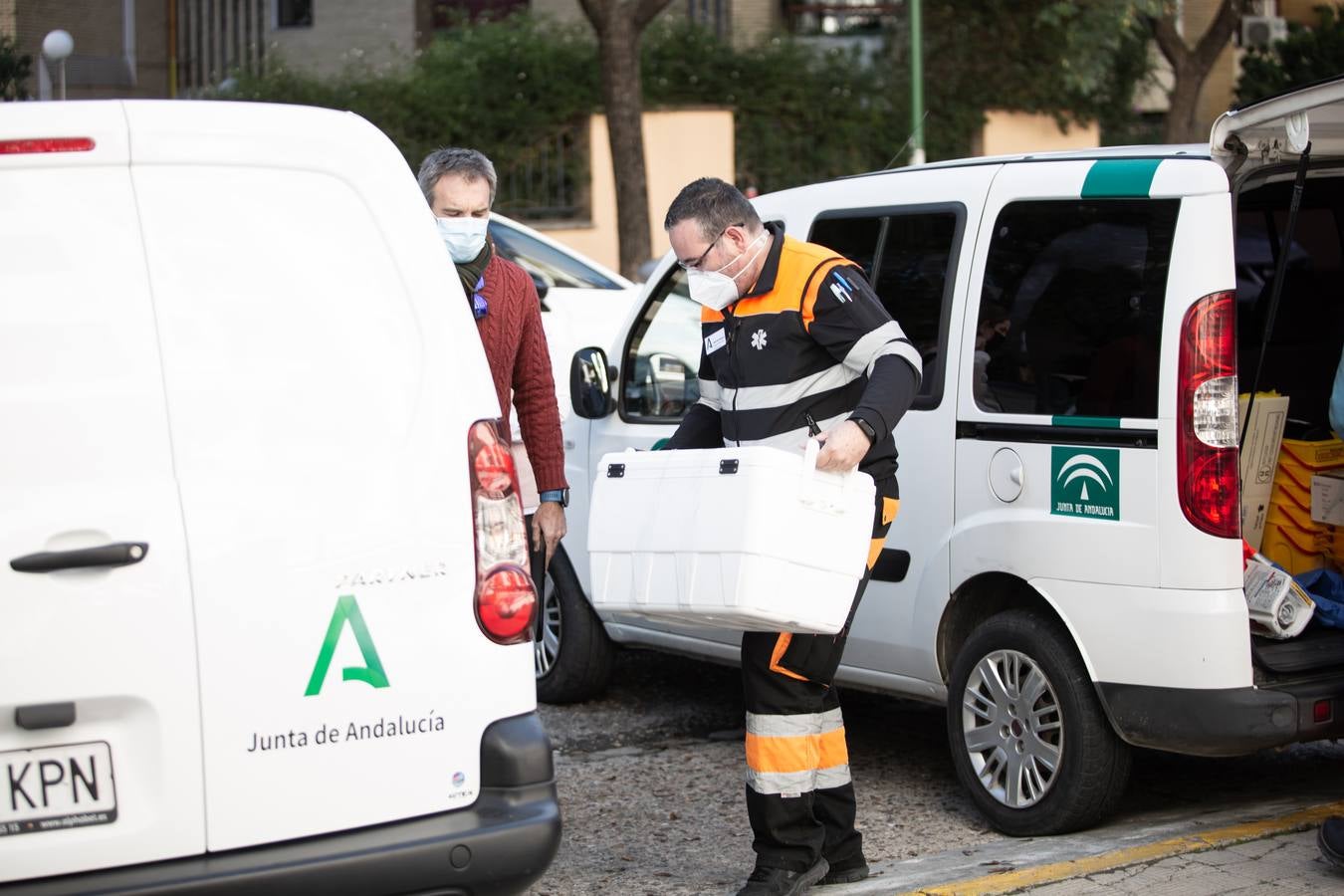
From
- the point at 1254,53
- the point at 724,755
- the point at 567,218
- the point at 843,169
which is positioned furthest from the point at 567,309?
the point at 1254,53

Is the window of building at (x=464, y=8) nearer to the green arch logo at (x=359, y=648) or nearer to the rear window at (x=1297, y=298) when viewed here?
the rear window at (x=1297, y=298)

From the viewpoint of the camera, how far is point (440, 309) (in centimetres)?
346

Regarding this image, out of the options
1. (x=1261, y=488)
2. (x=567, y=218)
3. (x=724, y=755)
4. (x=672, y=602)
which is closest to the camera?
(x=672, y=602)

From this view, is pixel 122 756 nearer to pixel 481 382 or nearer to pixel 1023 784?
pixel 481 382

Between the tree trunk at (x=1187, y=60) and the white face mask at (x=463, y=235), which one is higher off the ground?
the tree trunk at (x=1187, y=60)

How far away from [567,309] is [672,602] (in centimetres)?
536

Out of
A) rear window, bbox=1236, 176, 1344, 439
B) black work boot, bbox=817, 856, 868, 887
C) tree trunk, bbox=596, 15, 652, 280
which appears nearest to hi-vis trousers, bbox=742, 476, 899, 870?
black work boot, bbox=817, 856, 868, 887

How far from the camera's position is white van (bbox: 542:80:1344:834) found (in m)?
4.52

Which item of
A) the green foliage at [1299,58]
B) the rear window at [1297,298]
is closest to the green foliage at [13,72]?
the rear window at [1297,298]

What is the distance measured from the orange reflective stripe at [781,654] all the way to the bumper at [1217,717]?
0.92 metres

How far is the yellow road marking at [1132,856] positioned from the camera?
4.55m

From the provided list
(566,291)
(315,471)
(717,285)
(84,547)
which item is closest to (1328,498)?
(717,285)

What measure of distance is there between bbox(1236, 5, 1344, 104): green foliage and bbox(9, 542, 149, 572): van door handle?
80.9 ft

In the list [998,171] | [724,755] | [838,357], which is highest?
[998,171]
